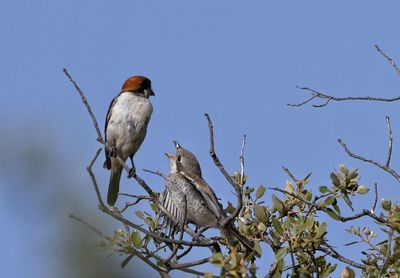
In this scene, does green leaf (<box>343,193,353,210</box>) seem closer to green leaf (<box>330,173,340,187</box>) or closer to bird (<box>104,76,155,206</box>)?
green leaf (<box>330,173,340,187</box>)

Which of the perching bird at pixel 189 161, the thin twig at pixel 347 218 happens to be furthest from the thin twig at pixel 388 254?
the perching bird at pixel 189 161

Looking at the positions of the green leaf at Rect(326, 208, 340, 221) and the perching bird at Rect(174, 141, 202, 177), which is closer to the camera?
the green leaf at Rect(326, 208, 340, 221)

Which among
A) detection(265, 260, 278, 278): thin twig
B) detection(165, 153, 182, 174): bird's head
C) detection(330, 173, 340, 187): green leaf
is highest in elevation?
detection(165, 153, 182, 174): bird's head

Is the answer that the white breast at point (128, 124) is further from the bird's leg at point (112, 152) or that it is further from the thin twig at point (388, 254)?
the thin twig at point (388, 254)

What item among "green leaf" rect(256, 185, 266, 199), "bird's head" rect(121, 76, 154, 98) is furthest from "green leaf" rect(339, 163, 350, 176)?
"bird's head" rect(121, 76, 154, 98)

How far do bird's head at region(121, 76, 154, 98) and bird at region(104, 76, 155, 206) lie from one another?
4 cm

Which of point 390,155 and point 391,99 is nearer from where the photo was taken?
point 390,155

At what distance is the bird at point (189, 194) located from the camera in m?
5.34

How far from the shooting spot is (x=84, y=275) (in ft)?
18.7

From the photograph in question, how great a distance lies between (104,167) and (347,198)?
4.49 m

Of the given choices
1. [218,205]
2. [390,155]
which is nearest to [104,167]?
[218,205]

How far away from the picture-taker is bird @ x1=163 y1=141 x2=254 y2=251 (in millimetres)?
5340

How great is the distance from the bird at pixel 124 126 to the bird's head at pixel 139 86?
39 mm

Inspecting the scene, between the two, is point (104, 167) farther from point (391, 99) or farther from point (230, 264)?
point (230, 264)
